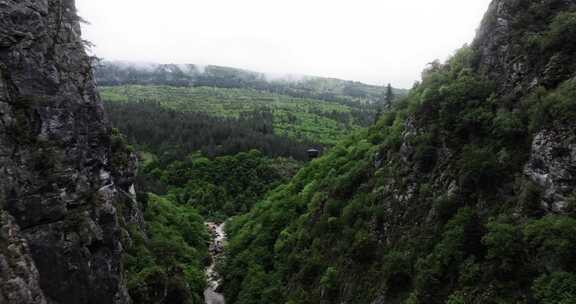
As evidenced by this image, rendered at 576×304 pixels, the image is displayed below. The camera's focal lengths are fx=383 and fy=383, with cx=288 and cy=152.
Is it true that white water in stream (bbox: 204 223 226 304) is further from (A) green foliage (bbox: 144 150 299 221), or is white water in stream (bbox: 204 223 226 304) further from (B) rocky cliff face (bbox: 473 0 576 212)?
(B) rocky cliff face (bbox: 473 0 576 212)

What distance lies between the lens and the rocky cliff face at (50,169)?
23781 millimetres

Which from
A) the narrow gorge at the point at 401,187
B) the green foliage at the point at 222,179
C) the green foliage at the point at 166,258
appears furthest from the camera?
the green foliage at the point at 222,179

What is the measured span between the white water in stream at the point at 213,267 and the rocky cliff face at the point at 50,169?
31265mm

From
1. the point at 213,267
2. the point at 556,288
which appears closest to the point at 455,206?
the point at 556,288

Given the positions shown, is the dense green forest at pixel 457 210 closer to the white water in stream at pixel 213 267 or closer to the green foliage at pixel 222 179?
the white water in stream at pixel 213 267

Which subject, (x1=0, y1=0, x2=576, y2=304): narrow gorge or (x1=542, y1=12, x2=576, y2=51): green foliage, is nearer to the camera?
(x1=0, y1=0, x2=576, y2=304): narrow gorge

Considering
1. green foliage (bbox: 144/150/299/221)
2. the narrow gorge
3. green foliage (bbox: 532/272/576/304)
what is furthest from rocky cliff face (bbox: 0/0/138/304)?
green foliage (bbox: 144/150/299/221)

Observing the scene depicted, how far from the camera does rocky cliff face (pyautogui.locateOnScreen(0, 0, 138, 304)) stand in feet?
78.0

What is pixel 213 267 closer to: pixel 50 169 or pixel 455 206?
pixel 50 169

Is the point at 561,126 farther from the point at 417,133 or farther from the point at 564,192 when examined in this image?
the point at 417,133

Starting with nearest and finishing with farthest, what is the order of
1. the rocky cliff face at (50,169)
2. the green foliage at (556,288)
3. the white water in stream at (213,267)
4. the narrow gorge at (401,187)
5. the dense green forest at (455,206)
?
the green foliage at (556,288)
the dense green forest at (455,206)
the narrow gorge at (401,187)
the rocky cliff face at (50,169)
the white water in stream at (213,267)

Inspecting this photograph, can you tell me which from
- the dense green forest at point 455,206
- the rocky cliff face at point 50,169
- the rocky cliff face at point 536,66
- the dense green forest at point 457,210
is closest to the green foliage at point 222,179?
the dense green forest at point 455,206

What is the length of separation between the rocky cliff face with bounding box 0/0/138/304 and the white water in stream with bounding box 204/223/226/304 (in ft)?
103

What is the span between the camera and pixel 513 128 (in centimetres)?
2442
